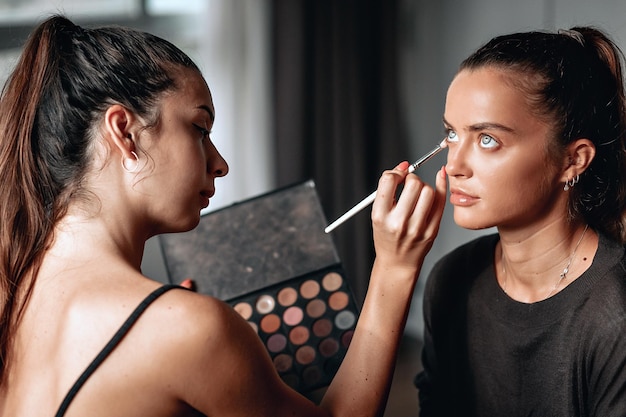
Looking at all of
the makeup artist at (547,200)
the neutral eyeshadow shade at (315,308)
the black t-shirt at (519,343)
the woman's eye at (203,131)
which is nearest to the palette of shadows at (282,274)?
the neutral eyeshadow shade at (315,308)

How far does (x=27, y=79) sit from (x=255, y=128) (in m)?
1.36

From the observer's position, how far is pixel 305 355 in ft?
4.73

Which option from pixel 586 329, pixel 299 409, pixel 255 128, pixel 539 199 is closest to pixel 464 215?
pixel 539 199

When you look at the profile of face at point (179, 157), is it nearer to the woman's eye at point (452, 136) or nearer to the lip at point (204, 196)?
the lip at point (204, 196)

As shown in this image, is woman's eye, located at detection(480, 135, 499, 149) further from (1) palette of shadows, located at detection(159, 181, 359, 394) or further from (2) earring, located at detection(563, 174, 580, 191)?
(1) palette of shadows, located at detection(159, 181, 359, 394)

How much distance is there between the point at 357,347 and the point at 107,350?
1.18 feet

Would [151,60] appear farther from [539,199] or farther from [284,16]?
[284,16]

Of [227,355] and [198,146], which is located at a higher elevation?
[198,146]

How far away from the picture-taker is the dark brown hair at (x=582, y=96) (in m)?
1.18

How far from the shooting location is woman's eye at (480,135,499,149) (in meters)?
1.18

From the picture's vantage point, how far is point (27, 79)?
0.95m

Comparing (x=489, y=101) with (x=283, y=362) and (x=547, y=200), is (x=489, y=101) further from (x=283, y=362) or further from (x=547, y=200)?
(x=283, y=362)

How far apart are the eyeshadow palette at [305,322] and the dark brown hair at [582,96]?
1.62 feet

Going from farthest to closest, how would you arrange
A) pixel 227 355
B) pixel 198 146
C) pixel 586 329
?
pixel 586 329 → pixel 198 146 → pixel 227 355
